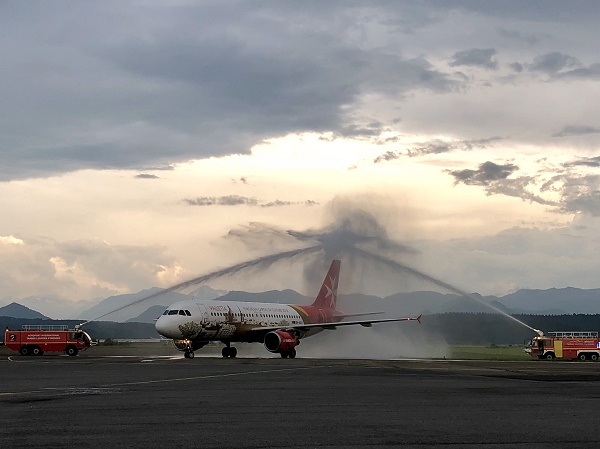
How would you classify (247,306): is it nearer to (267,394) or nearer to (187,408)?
(267,394)

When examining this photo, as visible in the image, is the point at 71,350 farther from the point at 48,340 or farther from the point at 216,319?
the point at 216,319

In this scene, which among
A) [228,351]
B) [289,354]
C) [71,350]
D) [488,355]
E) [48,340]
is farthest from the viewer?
[488,355]

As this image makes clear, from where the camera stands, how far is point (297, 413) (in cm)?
2167

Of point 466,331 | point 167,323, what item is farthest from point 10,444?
point 466,331

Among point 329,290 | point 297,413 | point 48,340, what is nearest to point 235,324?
point 48,340

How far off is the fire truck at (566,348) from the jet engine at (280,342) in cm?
2519

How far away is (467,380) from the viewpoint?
3778 centimetres

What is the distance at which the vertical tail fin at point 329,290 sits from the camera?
317 ft

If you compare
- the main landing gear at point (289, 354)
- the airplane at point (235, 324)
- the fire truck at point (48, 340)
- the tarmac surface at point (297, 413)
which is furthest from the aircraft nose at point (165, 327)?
the tarmac surface at point (297, 413)

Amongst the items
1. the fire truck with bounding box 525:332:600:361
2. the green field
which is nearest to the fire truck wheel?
the green field

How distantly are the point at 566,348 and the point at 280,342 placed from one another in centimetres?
2866

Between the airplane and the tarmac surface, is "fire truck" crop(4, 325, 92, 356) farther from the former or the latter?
the tarmac surface

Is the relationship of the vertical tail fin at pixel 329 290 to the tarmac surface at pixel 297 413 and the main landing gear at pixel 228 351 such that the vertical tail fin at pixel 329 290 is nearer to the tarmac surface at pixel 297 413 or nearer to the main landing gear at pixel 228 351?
the main landing gear at pixel 228 351

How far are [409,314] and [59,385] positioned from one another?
7845 centimetres
